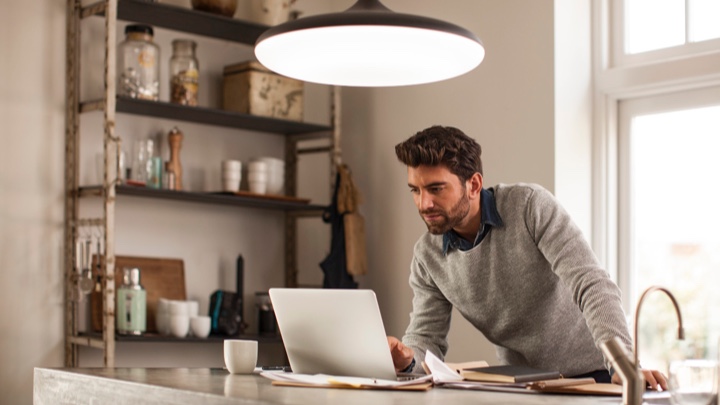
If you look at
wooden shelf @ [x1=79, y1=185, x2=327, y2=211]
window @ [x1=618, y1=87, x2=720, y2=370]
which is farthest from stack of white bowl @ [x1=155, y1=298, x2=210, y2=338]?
window @ [x1=618, y1=87, x2=720, y2=370]

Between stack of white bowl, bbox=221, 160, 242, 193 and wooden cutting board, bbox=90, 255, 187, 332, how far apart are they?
0.38 meters

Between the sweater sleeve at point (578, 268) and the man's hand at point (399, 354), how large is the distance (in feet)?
1.45

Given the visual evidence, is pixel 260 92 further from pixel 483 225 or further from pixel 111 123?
pixel 483 225

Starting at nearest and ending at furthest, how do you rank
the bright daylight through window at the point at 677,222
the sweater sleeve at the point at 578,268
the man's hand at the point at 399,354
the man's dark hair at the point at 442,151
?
the sweater sleeve at the point at 578,268
the man's hand at the point at 399,354
the man's dark hair at the point at 442,151
the bright daylight through window at the point at 677,222

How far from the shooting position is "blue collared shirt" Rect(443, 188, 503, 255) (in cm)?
271

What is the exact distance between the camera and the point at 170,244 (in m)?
4.14

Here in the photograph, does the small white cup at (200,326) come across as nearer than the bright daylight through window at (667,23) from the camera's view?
No

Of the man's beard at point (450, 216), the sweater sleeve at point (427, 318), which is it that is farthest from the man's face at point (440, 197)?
the sweater sleeve at point (427, 318)

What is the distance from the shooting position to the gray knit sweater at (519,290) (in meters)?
2.67

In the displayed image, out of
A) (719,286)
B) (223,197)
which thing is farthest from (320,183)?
(719,286)

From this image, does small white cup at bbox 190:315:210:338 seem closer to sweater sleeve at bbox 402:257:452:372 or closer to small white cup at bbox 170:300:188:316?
small white cup at bbox 170:300:188:316

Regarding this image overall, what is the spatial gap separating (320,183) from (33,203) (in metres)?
1.46

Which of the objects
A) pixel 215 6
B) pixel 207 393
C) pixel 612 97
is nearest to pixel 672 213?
pixel 612 97

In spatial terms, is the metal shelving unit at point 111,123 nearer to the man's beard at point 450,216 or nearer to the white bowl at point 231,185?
the white bowl at point 231,185
